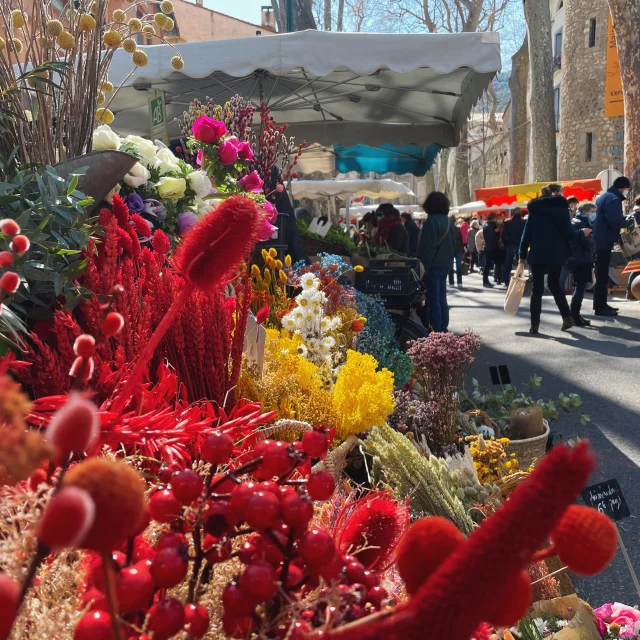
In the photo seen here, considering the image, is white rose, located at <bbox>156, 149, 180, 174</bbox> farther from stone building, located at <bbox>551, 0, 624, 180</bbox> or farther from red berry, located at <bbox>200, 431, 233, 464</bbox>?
stone building, located at <bbox>551, 0, 624, 180</bbox>

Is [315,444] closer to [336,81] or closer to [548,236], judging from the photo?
[336,81]

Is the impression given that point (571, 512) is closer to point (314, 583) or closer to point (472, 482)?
point (314, 583)

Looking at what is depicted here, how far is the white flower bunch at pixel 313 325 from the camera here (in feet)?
8.30

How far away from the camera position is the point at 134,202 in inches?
68.2

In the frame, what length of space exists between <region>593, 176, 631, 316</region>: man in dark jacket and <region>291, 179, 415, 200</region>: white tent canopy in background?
690 cm

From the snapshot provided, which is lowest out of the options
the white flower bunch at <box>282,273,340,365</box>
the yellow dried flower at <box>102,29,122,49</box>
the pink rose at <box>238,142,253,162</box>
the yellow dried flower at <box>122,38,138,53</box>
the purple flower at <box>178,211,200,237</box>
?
the white flower bunch at <box>282,273,340,365</box>

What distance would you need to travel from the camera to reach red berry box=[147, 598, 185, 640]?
1.60ft

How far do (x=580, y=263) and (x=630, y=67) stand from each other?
608 cm

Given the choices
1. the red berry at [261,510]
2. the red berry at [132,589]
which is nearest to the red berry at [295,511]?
the red berry at [261,510]

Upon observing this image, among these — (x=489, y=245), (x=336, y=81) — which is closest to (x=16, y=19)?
(x=336, y=81)

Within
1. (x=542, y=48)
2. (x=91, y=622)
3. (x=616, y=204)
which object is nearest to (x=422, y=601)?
(x=91, y=622)

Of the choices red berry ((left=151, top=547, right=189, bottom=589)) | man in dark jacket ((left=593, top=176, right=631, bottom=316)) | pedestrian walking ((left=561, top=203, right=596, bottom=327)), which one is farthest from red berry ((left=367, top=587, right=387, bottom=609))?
man in dark jacket ((left=593, top=176, right=631, bottom=316))

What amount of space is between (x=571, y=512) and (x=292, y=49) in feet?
15.5

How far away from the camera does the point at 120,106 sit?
21.4 feet
